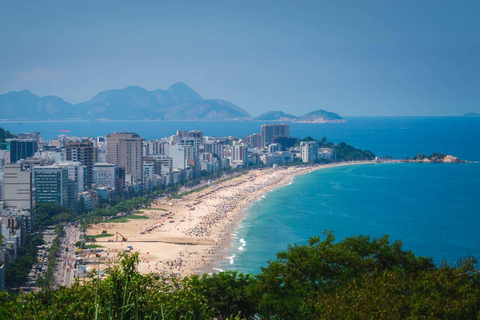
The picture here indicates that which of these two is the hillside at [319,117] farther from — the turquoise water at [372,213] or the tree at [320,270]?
the tree at [320,270]

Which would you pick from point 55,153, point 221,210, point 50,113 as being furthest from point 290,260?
point 50,113

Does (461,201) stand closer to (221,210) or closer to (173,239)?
(221,210)

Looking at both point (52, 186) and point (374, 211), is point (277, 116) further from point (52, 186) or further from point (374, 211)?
point (52, 186)

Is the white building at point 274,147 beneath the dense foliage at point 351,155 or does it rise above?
above

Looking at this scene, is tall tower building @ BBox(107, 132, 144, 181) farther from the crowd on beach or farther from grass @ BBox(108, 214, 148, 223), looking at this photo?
grass @ BBox(108, 214, 148, 223)

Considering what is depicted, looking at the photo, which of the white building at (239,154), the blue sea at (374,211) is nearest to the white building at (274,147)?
the white building at (239,154)

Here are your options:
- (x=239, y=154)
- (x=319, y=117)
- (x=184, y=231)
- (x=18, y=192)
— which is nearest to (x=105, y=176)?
(x=18, y=192)
